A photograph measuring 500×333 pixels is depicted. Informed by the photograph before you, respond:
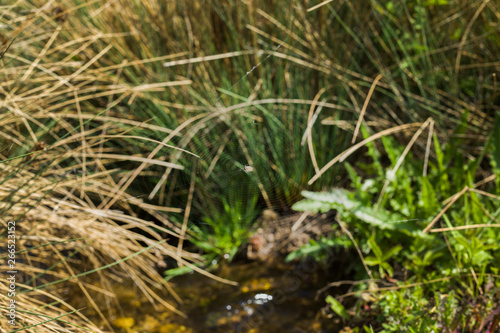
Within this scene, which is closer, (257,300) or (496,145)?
(496,145)

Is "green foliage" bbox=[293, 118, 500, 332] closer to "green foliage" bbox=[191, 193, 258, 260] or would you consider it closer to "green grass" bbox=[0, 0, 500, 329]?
"green grass" bbox=[0, 0, 500, 329]

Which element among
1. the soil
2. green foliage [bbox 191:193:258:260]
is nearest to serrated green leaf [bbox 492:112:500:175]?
the soil

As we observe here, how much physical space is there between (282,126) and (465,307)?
43.7 inches

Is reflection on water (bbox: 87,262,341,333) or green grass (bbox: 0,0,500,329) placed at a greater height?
green grass (bbox: 0,0,500,329)

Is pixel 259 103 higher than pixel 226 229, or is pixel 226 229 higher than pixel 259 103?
pixel 259 103

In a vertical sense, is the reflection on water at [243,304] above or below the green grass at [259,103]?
below

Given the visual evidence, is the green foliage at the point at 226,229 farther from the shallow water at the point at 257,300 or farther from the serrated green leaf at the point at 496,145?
the serrated green leaf at the point at 496,145

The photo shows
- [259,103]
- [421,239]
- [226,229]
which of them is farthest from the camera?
[226,229]

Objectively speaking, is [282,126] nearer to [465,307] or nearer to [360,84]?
[360,84]

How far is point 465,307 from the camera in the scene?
1.41 metres

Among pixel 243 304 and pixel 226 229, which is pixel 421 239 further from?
pixel 226 229

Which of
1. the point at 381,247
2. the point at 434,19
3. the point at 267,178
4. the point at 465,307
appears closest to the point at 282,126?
the point at 267,178

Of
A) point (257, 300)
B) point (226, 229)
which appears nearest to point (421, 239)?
point (257, 300)

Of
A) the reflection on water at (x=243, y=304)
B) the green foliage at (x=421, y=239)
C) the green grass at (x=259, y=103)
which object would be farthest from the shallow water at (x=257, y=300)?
the green foliage at (x=421, y=239)
